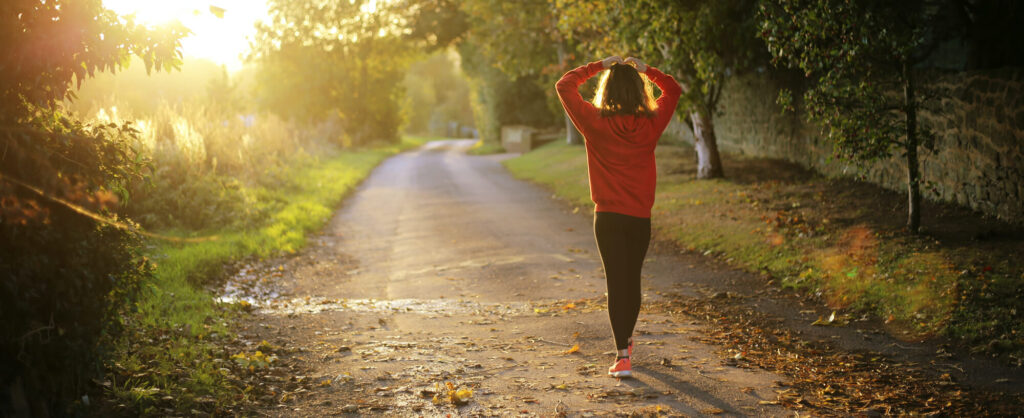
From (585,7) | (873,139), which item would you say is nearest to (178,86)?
(585,7)

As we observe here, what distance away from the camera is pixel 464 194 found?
20.8 meters

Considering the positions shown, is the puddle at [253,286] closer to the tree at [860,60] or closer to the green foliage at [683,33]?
the tree at [860,60]

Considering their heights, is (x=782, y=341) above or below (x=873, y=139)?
below

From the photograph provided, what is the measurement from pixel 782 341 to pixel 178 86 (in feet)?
124

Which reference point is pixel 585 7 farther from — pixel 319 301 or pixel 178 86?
pixel 178 86

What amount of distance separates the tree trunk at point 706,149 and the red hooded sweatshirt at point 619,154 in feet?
42.5

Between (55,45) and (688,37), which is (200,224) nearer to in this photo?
(55,45)

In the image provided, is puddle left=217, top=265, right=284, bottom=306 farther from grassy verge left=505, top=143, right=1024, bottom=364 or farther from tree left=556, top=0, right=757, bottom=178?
Answer: tree left=556, top=0, right=757, bottom=178

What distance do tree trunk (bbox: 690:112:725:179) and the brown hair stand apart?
1304 centimetres

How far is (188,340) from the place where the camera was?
21.2 ft

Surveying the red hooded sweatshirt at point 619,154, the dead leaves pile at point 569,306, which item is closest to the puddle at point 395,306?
the dead leaves pile at point 569,306

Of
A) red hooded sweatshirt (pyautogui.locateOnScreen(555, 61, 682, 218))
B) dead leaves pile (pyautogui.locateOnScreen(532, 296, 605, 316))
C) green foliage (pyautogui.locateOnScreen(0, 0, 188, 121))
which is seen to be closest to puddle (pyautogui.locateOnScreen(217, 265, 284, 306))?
dead leaves pile (pyautogui.locateOnScreen(532, 296, 605, 316))

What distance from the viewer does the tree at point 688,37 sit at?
14.5 metres

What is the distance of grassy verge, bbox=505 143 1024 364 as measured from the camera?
22.5ft
